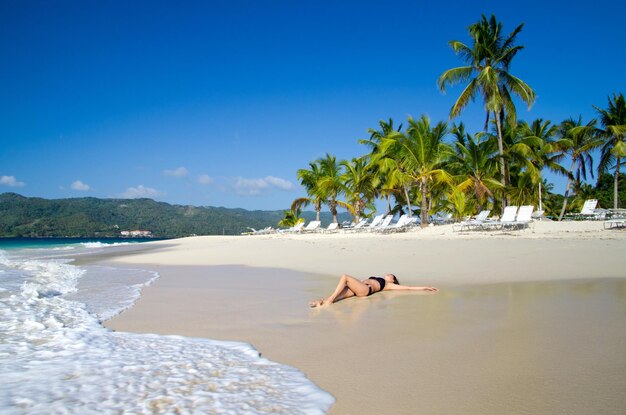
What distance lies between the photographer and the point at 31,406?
217 centimetres

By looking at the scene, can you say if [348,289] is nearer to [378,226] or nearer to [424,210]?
[424,210]

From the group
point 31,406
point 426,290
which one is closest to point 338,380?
point 31,406

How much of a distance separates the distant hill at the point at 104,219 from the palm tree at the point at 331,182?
120ft

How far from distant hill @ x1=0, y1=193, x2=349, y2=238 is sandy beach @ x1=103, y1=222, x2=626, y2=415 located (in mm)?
61049

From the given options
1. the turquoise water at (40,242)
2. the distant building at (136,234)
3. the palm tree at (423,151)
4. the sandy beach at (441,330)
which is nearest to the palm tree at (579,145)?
the palm tree at (423,151)

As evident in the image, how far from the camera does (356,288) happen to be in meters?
5.23

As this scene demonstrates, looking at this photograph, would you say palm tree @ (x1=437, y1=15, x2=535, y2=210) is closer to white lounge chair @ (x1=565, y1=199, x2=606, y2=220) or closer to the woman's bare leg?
white lounge chair @ (x1=565, y1=199, x2=606, y2=220)

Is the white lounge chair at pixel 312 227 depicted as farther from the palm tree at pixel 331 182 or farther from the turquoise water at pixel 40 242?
the turquoise water at pixel 40 242

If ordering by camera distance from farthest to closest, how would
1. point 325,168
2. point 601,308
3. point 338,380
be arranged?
point 325,168, point 601,308, point 338,380

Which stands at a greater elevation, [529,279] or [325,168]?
[325,168]

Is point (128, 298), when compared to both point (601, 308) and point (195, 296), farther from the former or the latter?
point (601, 308)

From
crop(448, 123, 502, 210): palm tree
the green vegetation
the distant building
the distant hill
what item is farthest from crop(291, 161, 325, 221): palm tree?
the distant building

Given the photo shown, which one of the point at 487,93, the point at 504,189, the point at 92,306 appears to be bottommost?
the point at 92,306

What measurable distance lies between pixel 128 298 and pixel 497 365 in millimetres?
4632
